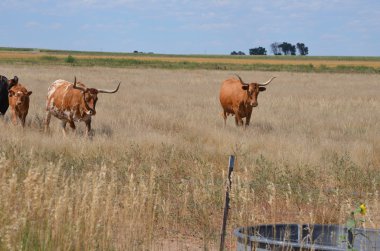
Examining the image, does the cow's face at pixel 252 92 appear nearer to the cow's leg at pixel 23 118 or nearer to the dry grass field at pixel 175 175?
the dry grass field at pixel 175 175

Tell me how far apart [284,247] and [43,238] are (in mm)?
1852

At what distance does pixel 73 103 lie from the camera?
47.7 feet

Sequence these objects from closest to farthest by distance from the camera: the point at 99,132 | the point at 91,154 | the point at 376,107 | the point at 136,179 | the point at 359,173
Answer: the point at 136,179
the point at 359,173
the point at 91,154
the point at 99,132
the point at 376,107

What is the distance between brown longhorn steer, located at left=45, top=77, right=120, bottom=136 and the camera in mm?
14195

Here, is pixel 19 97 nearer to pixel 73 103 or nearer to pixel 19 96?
pixel 19 96

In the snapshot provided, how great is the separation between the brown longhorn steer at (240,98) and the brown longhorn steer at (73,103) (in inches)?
141


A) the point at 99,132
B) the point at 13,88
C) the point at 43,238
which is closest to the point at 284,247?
the point at 43,238

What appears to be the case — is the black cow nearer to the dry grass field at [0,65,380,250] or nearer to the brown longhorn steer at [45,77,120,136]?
the dry grass field at [0,65,380,250]

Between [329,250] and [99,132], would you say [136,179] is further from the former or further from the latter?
[99,132]

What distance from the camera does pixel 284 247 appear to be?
5.43m

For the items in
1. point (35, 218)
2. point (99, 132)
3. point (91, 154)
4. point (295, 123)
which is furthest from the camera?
point (295, 123)

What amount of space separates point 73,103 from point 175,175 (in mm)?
5059

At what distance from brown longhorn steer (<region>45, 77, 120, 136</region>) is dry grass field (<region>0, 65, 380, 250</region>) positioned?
0.37 m

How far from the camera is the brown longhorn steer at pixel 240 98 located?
1659cm
